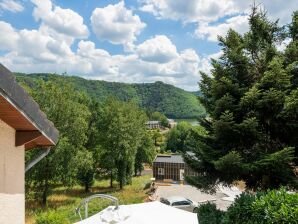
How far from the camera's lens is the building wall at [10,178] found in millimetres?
3705

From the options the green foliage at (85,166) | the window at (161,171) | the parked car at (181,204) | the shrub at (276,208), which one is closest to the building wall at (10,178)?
the shrub at (276,208)

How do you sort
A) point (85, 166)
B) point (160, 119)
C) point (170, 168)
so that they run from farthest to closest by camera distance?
point (160, 119) → point (170, 168) → point (85, 166)

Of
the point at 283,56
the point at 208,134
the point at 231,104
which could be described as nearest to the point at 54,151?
the point at 208,134

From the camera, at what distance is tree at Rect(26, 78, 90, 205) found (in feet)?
96.9

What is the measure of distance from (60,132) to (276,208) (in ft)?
82.4

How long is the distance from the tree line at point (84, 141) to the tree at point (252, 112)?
13.7 metres

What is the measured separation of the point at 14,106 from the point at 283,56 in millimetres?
15099

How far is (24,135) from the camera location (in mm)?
3994

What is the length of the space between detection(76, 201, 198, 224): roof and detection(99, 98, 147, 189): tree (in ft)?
97.8

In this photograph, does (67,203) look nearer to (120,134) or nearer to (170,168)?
(120,134)

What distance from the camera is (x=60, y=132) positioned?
30656mm

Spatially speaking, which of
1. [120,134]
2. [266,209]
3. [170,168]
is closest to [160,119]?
[170,168]

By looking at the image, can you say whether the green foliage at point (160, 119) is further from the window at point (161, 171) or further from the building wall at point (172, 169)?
the building wall at point (172, 169)

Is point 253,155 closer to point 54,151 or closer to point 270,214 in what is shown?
point 270,214
